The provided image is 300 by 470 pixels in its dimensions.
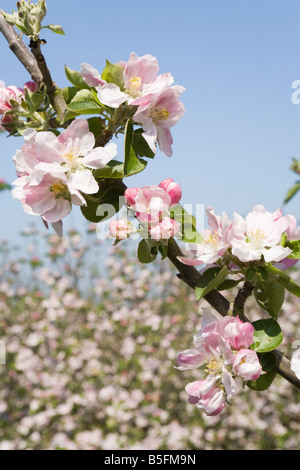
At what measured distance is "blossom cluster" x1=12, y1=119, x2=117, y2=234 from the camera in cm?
68

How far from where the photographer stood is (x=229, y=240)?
739 millimetres

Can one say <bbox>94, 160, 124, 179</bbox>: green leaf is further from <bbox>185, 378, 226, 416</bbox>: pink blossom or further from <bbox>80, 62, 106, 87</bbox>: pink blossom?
<bbox>185, 378, 226, 416</bbox>: pink blossom

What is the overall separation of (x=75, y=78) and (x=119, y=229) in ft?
0.86

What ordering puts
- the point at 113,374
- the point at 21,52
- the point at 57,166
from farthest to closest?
the point at 113,374
the point at 21,52
the point at 57,166

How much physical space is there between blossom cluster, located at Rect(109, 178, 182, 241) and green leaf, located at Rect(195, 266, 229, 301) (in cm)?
9

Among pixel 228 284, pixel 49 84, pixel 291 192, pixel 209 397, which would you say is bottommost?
pixel 291 192

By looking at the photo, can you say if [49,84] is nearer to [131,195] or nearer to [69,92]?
[69,92]

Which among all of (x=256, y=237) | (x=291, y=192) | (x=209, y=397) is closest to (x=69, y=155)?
(x=256, y=237)

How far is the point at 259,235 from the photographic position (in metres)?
0.77

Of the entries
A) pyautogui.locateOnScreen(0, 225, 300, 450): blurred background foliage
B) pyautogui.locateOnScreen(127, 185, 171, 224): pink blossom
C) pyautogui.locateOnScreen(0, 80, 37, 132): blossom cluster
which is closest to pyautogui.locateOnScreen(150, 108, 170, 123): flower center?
pyautogui.locateOnScreen(127, 185, 171, 224): pink blossom

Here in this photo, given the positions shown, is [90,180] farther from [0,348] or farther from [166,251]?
[0,348]

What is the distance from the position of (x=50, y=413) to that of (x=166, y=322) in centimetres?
134
